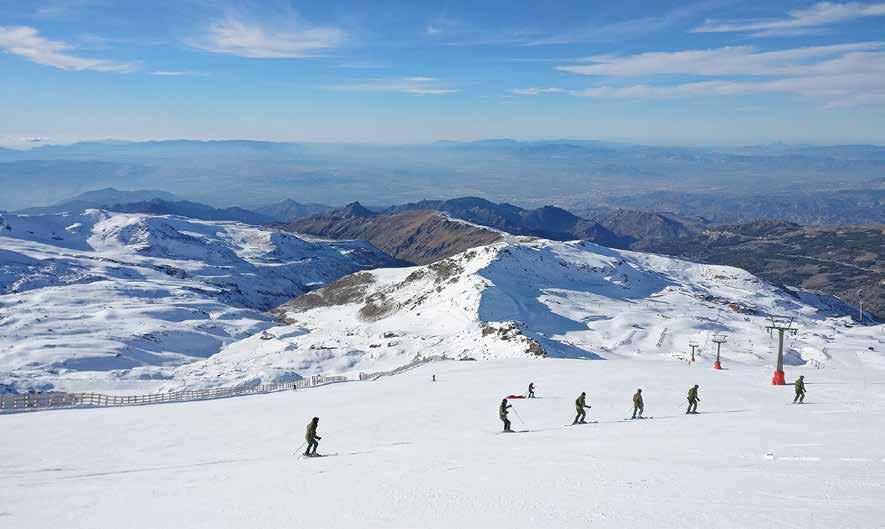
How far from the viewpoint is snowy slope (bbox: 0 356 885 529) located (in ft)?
33.6

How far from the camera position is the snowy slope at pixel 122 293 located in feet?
227

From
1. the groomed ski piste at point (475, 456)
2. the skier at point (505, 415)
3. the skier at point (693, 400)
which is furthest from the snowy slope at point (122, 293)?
the skier at point (693, 400)

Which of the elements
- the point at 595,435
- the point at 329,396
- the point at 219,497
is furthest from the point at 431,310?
the point at 219,497

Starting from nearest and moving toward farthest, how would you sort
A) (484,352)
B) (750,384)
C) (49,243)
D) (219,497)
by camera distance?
1. (219,497)
2. (750,384)
3. (484,352)
4. (49,243)

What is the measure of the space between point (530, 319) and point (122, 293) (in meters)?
79.5

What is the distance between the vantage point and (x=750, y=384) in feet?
91.7

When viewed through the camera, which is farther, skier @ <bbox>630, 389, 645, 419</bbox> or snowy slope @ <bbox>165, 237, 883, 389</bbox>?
snowy slope @ <bbox>165, 237, 883, 389</bbox>

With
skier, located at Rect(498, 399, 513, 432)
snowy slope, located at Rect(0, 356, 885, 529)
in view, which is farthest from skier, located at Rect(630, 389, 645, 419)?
skier, located at Rect(498, 399, 513, 432)

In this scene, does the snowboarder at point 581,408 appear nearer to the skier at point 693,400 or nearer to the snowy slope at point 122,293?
the skier at point 693,400

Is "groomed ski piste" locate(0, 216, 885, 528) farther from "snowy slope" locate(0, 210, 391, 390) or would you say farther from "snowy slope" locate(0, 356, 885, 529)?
"snowy slope" locate(0, 210, 391, 390)

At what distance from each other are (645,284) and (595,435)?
327 feet

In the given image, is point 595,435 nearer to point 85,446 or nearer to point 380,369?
point 85,446

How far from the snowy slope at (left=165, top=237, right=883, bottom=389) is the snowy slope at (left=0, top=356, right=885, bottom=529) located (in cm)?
3235

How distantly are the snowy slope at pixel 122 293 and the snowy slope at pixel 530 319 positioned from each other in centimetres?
926
